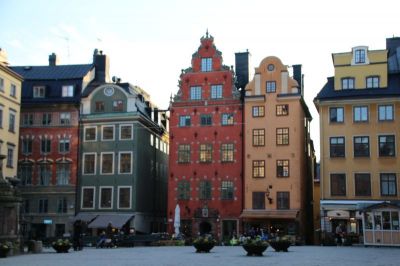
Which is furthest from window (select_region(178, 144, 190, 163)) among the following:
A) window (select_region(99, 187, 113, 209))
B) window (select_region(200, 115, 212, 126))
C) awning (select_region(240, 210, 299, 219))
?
awning (select_region(240, 210, 299, 219))

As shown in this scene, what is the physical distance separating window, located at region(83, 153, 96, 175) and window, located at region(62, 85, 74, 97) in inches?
256

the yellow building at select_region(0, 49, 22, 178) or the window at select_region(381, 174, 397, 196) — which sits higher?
the yellow building at select_region(0, 49, 22, 178)

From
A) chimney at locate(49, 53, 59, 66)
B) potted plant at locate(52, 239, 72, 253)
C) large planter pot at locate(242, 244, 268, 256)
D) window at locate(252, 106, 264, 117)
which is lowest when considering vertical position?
potted plant at locate(52, 239, 72, 253)

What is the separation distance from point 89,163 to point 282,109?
1962 cm

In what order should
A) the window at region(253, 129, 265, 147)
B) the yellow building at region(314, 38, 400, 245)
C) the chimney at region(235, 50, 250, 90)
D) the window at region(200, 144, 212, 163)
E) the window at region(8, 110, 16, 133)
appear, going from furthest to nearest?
the chimney at region(235, 50, 250, 90), the window at region(200, 144, 212, 163), the window at region(8, 110, 16, 133), the window at region(253, 129, 265, 147), the yellow building at region(314, 38, 400, 245)

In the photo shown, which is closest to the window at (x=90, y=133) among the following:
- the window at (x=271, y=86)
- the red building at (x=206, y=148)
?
the red building at (x=206, y=148)

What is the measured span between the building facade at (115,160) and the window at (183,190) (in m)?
4.23

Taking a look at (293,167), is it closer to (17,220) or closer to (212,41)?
(212,41)

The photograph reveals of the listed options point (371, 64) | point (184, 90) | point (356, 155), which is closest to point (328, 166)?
point (356, 155)

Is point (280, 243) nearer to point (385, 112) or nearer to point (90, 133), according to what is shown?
point (385, 112)

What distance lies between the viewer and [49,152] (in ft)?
196

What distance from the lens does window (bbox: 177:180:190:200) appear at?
2234 inches

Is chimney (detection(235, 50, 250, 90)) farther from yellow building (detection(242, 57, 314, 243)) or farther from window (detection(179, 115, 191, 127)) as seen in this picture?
window (detection(179, 115, 191, 127))

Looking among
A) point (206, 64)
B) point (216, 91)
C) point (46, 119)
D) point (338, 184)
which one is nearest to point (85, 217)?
point (46, 119)
